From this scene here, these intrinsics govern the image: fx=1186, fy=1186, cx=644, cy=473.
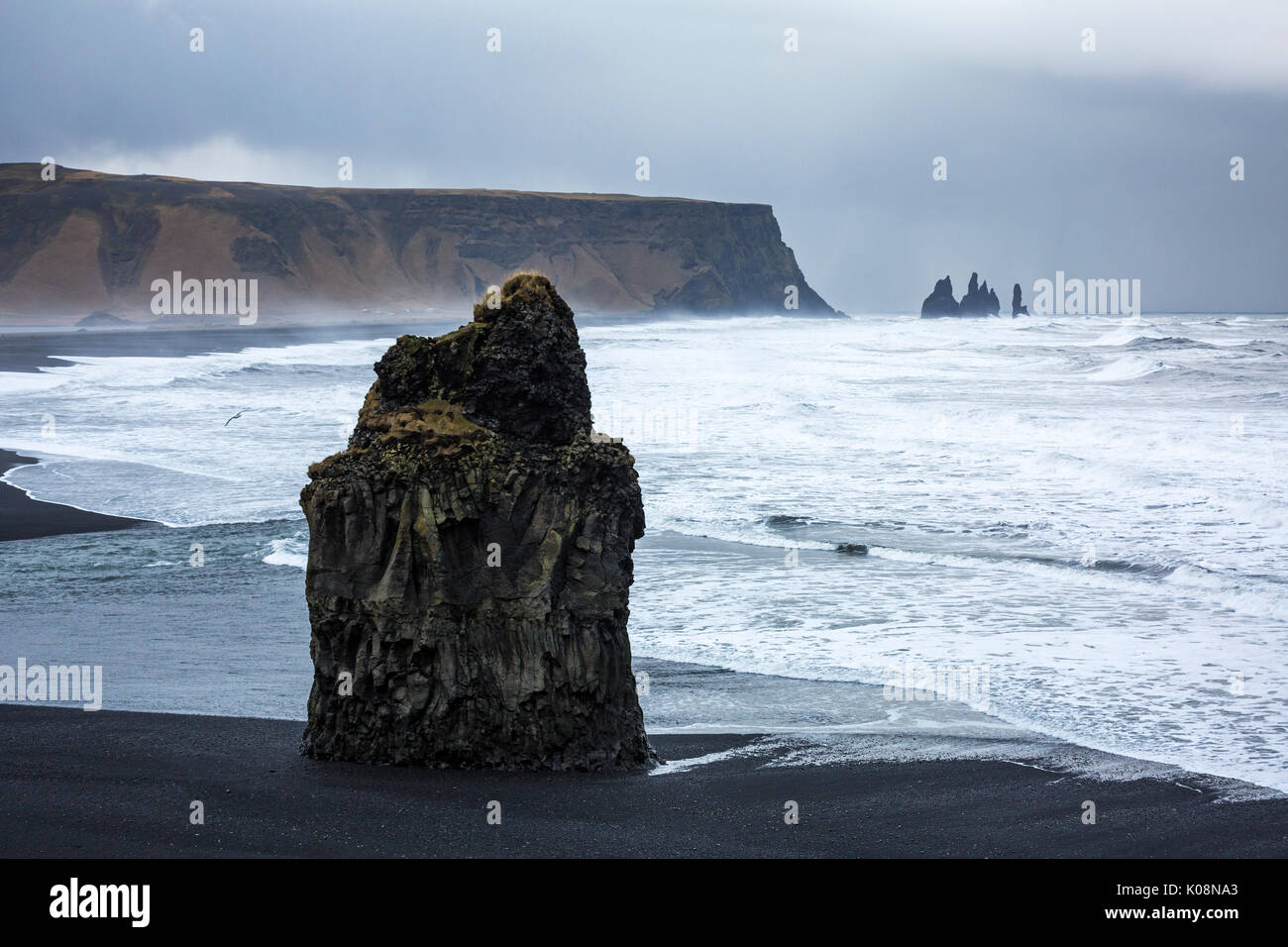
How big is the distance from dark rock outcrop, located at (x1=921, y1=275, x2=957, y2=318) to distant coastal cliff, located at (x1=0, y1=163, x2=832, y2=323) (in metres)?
25.3

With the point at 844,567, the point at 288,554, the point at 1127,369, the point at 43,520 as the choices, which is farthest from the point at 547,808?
the point at 1127,369

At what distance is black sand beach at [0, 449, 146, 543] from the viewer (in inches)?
530

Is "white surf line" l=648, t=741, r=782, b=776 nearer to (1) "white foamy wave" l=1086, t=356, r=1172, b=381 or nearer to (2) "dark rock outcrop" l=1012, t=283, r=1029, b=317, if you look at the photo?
(1) "white foamy wave" l=1086, t=356, r=1172, b=381

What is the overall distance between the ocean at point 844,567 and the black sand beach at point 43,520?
48 cm

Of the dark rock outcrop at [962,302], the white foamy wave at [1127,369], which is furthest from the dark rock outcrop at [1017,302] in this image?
the white foamy wave at [1127,369]

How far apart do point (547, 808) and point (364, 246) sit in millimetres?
161484

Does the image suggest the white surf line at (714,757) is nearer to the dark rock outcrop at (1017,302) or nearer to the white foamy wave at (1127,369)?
the white foamy wave at (1127,369)

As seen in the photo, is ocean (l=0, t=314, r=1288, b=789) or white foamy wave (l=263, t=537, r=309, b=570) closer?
ocean (l=0, t=314, r=1288, b=789)

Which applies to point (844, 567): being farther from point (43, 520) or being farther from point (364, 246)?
point (364, 246)

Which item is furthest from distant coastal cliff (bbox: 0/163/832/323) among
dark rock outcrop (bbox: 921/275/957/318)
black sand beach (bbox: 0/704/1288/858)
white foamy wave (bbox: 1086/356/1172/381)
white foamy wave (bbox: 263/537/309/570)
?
black sand beach (bbox: 0/704/1288/858)

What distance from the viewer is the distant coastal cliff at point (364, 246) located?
5064 inches

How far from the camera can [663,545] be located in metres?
12.9

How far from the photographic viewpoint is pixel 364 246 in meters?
159
